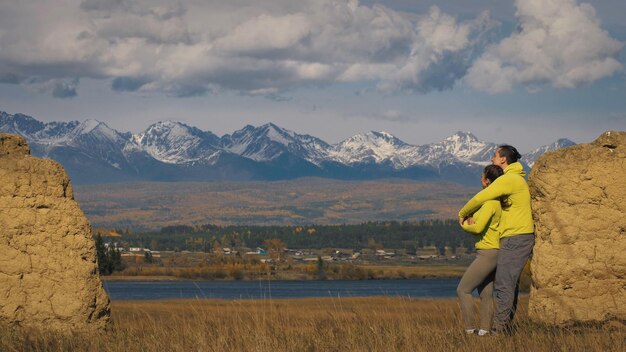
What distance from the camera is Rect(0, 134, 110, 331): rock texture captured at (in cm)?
1518

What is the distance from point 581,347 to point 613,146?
382cm

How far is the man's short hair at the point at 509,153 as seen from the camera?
14086 mm

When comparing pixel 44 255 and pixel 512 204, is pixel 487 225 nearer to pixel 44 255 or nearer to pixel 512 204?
pixel 512 204

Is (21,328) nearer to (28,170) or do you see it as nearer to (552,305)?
(28,170)

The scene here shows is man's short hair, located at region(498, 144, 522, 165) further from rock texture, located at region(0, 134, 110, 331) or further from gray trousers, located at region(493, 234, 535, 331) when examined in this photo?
rock texture, located at region(0, 134, 110, 331)

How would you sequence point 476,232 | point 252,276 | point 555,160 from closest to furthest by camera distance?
point 476,232 < point 555,160 < point 252,276

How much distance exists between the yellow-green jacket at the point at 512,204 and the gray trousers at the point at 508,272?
13 cm

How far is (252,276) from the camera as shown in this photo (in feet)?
439

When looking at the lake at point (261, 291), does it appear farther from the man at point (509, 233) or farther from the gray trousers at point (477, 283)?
the man at point (509, 233)

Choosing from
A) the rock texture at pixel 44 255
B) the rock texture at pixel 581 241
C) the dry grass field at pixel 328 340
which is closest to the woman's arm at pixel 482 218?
the rock texture at pixel 581 241

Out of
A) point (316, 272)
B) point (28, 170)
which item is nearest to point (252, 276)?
point (316, 272)

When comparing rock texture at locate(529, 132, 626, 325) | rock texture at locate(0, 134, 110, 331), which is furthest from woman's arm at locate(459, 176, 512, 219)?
rock texture at locate(0, 134, 110, 331)

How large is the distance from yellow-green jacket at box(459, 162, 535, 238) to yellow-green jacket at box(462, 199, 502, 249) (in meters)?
0.08

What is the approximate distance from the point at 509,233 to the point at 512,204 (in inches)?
16.4
